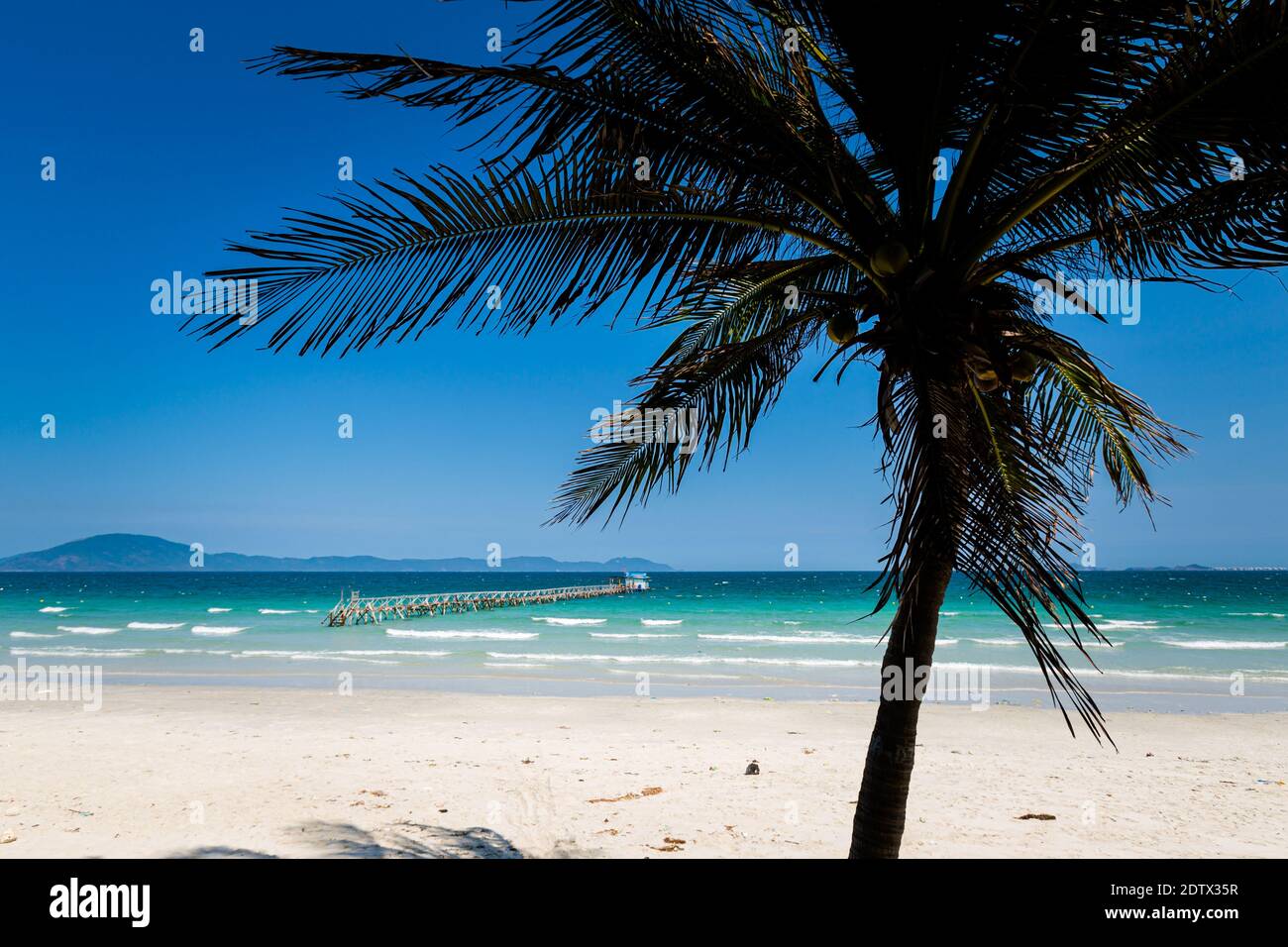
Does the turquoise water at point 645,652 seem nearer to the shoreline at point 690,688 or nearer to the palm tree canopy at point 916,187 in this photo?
the shoreline at point 690,688

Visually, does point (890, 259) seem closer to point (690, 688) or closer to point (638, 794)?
point (638, 794)

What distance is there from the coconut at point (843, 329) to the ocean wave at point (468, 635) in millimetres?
27891

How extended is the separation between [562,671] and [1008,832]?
15.2 m

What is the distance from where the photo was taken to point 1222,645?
89.2 feet

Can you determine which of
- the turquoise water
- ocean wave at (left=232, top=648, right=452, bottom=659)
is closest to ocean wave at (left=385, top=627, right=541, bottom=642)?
the turquoise water

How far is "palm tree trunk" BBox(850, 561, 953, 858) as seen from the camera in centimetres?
330

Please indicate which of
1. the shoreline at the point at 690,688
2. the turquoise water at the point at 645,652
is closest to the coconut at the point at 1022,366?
the turquoise water at the point at 645,652

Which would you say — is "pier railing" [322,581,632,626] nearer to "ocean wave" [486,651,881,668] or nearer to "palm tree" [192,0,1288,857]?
"ocean wave" [486,651,881,668]

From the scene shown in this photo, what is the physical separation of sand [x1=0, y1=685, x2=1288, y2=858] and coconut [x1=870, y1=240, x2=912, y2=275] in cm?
478

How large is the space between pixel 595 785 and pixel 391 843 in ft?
8.66

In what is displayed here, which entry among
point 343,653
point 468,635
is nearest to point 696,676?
point 343,653

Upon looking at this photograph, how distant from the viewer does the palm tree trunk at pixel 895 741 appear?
330cm

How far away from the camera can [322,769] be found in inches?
345
